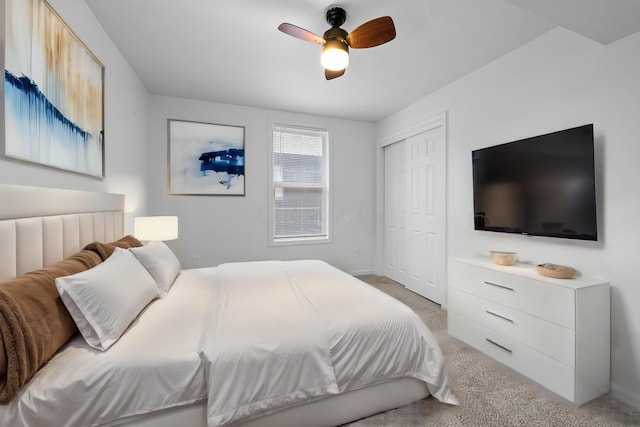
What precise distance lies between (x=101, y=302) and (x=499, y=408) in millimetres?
2198

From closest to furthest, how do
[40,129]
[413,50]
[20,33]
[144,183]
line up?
[20,33] < [40,129] < [413,50] < [144,183]

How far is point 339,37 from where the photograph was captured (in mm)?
1883

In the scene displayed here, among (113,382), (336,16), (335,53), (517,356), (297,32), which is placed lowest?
(517,356)

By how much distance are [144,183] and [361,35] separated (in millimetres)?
2827

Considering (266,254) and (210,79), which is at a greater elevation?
(210,79)

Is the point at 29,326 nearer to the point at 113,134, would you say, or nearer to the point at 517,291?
the point at 113,134

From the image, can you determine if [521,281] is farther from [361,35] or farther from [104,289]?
[104,289]

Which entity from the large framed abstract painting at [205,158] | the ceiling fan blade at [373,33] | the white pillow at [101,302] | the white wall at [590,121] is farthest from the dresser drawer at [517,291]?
the large framed abstract painting at [205,158]

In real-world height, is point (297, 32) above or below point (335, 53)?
above

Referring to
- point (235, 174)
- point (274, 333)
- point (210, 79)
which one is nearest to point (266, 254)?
point (235, 174)

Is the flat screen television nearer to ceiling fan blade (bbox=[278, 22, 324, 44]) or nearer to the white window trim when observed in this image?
ceiling fan blade (bbox=[278, 22, 324, 44])

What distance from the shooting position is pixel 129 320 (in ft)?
4.24

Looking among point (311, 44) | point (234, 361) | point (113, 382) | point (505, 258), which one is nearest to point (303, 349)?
point (234, 361)

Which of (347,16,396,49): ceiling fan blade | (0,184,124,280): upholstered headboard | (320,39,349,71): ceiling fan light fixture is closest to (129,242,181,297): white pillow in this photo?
(0,184,124,280): upholstered headboard
